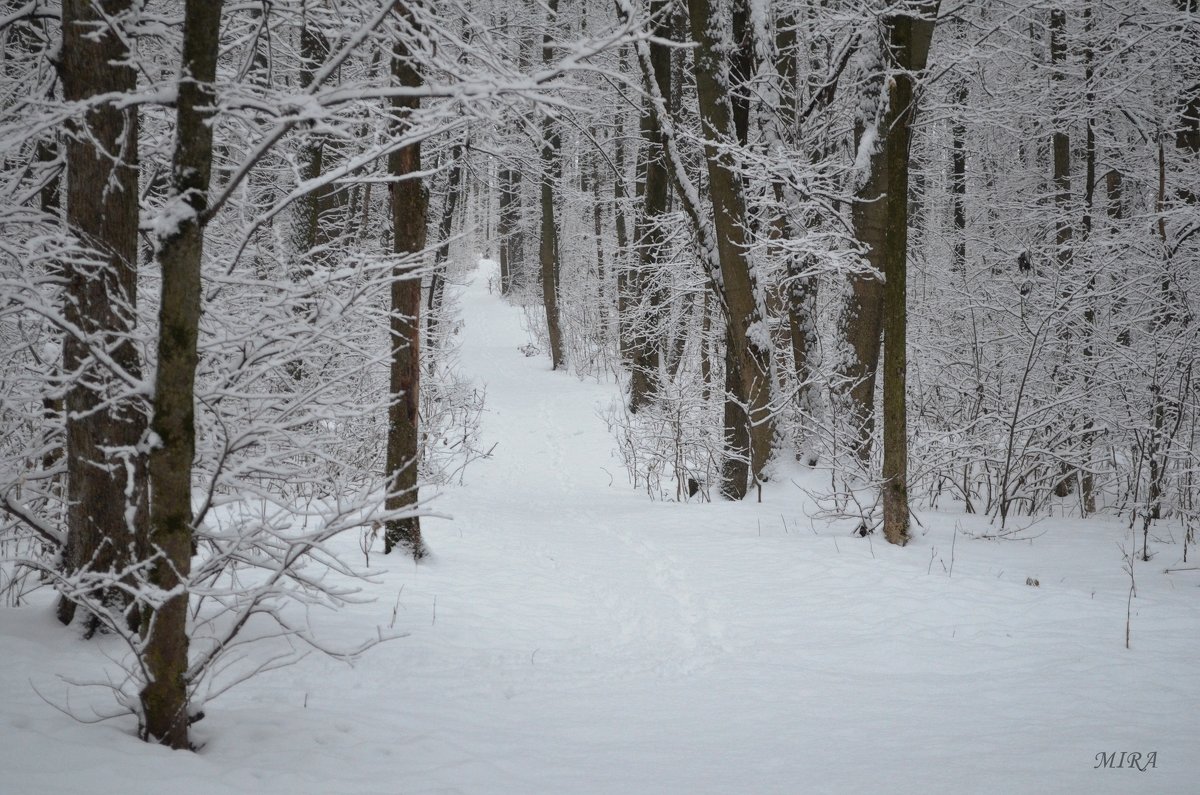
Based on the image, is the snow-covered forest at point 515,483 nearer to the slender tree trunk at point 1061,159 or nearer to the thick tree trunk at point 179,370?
the thick tree trunk at point 179,370

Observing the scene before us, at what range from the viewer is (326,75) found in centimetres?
249

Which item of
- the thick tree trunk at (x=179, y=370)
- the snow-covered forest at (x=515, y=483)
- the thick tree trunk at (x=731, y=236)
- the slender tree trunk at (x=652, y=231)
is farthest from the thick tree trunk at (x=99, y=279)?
the slender tree trunk at (x=652, y=231)

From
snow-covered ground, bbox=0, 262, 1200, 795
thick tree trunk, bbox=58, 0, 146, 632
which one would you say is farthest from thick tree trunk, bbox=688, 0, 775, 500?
thick tree trunk, bbox=58, 0, 146, 632

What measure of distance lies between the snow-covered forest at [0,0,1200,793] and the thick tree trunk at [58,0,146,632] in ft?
0.07

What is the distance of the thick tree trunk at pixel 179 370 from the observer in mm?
2514

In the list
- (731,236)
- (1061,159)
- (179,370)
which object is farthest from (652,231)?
(179,370)

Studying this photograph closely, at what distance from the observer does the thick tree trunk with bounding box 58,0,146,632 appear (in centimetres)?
346

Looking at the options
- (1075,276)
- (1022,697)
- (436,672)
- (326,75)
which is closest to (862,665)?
(1022,697)

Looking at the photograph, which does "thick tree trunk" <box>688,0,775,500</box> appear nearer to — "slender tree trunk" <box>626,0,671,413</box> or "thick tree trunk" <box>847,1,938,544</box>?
"slender tree trunk" <box>626,0,671,413</box>

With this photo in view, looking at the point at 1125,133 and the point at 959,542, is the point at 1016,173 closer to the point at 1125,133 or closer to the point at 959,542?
the point at 1125,133

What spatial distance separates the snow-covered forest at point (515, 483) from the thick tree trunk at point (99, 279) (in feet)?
0.07

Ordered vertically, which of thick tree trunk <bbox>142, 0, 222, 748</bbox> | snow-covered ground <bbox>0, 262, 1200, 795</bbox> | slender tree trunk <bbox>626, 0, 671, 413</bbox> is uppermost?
slender tree trunk <bbox>626, 0, 671, 413</bbox>

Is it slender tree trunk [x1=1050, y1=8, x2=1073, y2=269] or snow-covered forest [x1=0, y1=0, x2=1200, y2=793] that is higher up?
slender tree trunk [x1=1050, y1=8, x2=1073, y2=269]

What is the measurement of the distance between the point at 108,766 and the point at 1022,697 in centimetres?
394
